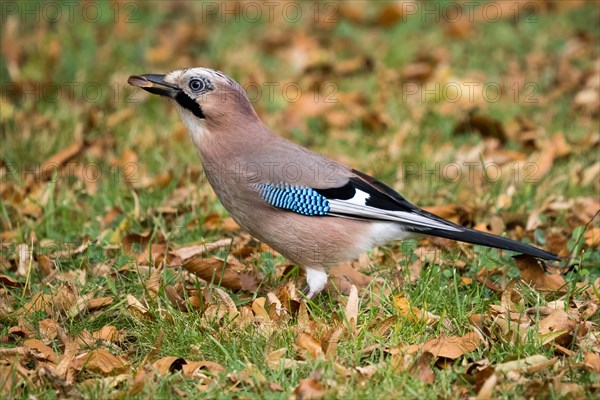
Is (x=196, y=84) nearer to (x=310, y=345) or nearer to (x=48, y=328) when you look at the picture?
(x=48, y=328)

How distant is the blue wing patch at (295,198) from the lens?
171 inches

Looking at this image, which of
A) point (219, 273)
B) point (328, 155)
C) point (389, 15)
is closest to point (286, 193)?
point (219, 273)

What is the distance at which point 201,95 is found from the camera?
4441 mm

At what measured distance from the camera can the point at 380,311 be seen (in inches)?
158

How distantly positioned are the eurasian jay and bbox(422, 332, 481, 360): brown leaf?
63 cm

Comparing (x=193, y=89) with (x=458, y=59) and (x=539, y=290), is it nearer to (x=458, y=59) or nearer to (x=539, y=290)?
(x=539, y=290)

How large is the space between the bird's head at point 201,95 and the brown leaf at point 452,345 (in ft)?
5.00

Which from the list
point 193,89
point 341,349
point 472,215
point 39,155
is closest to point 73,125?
point 39,155

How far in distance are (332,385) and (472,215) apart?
6.85 ft

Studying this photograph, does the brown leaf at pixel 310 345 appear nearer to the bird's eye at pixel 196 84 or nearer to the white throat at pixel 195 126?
the white throat at pixel 195 126

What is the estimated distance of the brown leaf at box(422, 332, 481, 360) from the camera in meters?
3.62

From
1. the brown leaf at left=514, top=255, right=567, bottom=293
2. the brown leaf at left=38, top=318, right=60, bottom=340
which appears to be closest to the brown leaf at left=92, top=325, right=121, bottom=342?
the brown leaf at left=38, top=318, right=60, bottom=340

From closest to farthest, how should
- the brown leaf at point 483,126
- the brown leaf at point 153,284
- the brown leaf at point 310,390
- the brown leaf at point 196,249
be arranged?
the brown leaf at point 310,390 → the brown leaf at point 153,284 → the brown leaf at point 196,249 → the brown leaf at point 483,126

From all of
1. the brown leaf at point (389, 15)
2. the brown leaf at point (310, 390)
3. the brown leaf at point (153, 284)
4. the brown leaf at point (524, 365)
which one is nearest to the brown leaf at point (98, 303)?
the brown leaf at point (153, 284)
